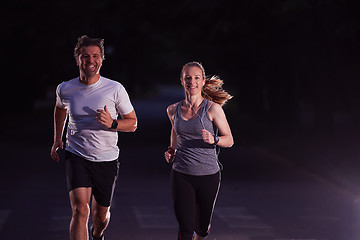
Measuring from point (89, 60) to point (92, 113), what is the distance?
0.45 metres

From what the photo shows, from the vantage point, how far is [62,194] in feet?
39.3

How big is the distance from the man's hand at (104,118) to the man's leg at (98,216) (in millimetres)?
937

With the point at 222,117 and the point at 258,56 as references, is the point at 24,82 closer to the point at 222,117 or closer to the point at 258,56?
the point at 258,56

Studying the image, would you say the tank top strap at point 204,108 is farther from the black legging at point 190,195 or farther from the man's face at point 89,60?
the man's face at point 89,60

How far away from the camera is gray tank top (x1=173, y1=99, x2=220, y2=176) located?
6.32 metres

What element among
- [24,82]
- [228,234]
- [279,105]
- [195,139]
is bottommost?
[24,82]

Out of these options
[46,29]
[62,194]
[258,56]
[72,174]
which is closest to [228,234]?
[72,174]

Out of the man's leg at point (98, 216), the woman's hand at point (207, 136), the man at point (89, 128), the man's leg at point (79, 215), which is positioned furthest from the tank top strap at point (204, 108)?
the man's leg at point (98, 216)

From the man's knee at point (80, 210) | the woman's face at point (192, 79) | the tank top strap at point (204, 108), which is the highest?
the woman's face at point (192, 79)

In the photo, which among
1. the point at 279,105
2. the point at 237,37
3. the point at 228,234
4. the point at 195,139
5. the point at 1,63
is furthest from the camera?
the point at 1,63

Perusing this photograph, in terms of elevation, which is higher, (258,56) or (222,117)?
(222,117)

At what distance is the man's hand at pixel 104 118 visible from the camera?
6.35 metres

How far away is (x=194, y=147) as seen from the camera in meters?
6.34

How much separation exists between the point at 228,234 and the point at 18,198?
408 centimetres
